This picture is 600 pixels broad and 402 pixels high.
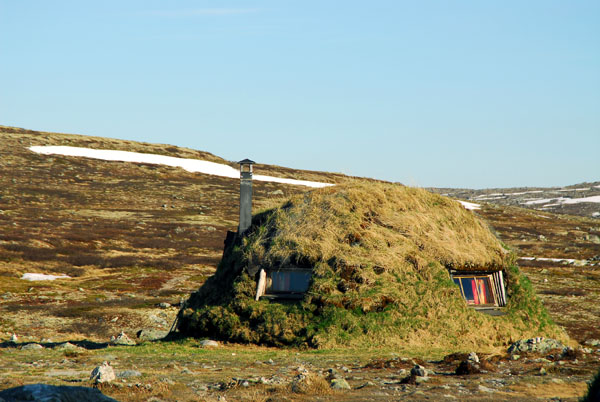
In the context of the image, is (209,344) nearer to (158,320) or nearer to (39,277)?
(158,320)

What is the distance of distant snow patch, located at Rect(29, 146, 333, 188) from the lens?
Result: 148m

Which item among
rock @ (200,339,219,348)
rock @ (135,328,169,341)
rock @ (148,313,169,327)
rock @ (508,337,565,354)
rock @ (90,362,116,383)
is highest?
rock @ (90,362,116,383)

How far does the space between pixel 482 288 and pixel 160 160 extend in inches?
5459

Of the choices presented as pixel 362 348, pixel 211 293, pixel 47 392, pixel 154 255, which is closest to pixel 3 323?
pixel 211 293

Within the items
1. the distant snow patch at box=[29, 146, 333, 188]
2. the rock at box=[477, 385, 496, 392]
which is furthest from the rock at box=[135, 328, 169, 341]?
the distant snow patch at box=[29, 146, 333, 188]

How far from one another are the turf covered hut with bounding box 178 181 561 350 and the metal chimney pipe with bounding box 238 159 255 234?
37 cm

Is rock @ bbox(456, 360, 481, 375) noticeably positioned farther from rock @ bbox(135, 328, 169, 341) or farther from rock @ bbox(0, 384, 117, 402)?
rock @ bbox(135, 328, 169, 341)

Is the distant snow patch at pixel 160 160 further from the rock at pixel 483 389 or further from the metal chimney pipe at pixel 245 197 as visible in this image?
the rock at pixel 483 389

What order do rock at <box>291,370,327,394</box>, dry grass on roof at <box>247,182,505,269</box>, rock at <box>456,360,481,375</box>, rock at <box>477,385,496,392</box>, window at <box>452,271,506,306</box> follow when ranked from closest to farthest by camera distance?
rock at <box>291,370,327,394</box> → rock at <box>477,385,496,392</box> → rock at <box>456,360,481,375</box> → dry grass on roof at <box>247,182,505,269</box> → window at <box>452,271,506,306</box>

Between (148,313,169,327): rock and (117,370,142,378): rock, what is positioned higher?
(117,370,142,378): rock

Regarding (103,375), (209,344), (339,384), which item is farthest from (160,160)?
(339,384)

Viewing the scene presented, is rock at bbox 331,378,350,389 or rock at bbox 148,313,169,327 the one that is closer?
rock at bbox 331,378,350,389

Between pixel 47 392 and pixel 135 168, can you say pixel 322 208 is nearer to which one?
pixel 47 392

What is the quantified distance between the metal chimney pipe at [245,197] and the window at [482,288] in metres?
8.69
